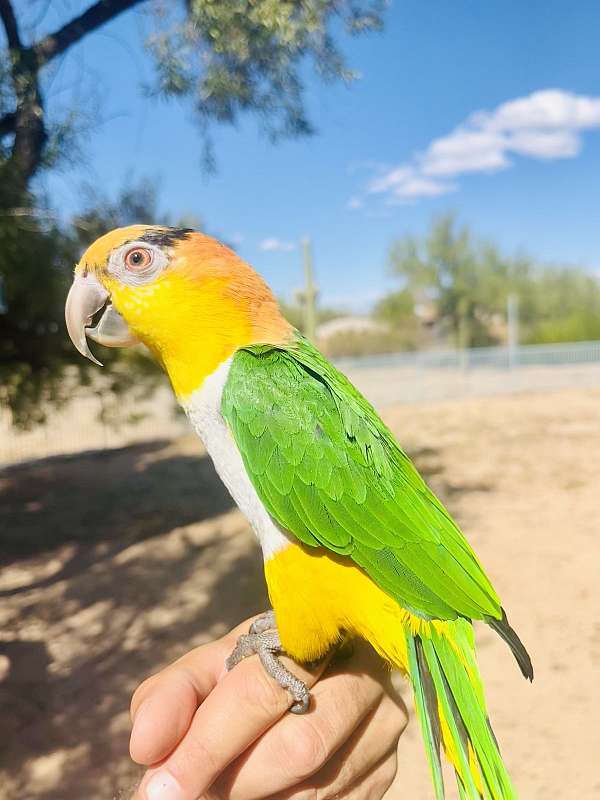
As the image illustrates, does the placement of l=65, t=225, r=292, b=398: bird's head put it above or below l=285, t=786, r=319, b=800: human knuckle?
above

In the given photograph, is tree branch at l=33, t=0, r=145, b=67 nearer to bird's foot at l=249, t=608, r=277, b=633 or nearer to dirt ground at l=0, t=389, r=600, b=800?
dirt ground at l=0, t=389, r=600, b=800

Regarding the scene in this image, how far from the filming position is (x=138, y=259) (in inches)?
64.9

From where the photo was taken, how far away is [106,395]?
27.5 feet

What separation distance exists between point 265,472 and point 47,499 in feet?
29.9

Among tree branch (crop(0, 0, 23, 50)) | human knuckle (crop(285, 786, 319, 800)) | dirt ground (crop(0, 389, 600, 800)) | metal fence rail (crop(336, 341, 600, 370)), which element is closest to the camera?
human knuckle (crop(285, 786, 319, 800))

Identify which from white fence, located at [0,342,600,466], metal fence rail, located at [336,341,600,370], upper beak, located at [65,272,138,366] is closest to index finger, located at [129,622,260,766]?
upper beak, located at [65,272,138,366]

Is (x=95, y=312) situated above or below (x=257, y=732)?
above

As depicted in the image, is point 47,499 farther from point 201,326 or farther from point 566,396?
point 566,396

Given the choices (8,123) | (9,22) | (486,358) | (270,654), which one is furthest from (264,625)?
(486,358)

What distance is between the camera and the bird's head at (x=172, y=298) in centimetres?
164

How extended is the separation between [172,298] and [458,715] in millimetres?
1358

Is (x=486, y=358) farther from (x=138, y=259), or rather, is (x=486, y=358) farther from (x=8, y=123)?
(x=138, y=259)

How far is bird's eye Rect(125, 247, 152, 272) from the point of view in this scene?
5.37 ft

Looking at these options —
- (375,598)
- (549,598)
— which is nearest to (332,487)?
(375,598)
